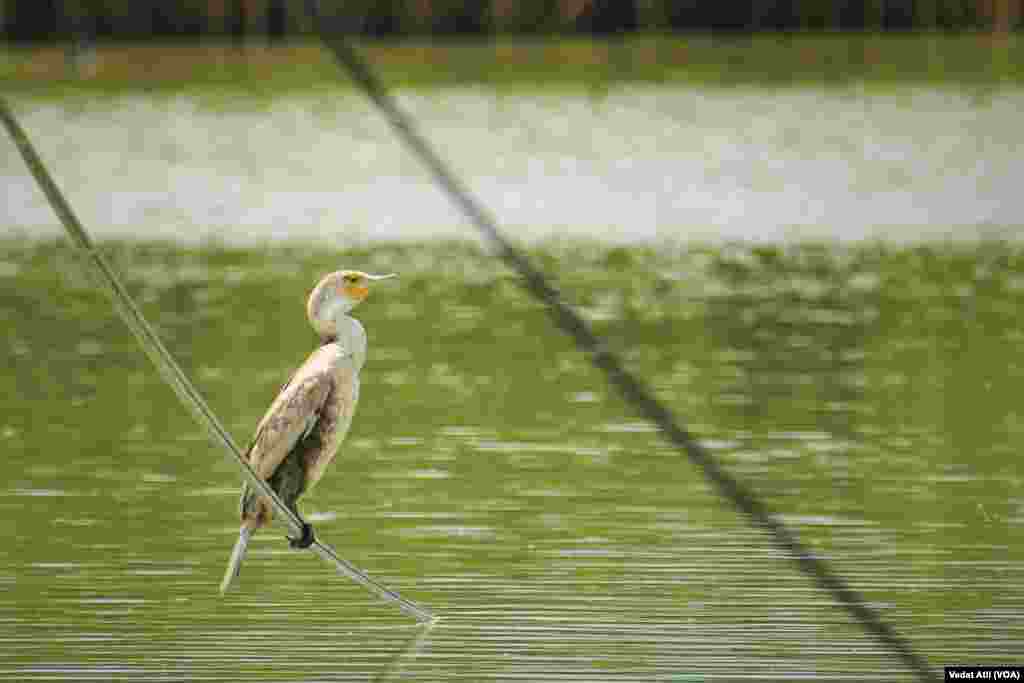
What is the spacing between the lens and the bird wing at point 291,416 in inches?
298

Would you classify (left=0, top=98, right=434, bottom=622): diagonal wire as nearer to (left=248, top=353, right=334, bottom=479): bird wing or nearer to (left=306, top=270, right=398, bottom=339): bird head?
(left=248, top=353, right=334, bottom=479): bird wing

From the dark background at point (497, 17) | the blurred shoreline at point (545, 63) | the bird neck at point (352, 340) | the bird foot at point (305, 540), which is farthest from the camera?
the dark background at point (497, 17)

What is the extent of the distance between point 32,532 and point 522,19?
4945 centimetres

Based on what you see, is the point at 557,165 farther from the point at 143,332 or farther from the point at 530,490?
the point at 143,332

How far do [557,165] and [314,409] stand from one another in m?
24.6

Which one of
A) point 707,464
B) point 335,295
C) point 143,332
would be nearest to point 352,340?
point 335,295

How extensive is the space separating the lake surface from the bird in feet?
48.7

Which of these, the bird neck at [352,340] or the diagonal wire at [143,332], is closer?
the diagonal wire at [143,332]

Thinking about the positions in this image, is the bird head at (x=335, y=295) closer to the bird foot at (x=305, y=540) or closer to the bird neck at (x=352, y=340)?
the bird neck at (x=352, y=340)

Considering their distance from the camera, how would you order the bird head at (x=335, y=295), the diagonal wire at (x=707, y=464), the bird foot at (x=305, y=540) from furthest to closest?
the bird head at (x=335, y=295), the bird foot at (x=305, y=540), the diagonal wire at (x=707, y=464)

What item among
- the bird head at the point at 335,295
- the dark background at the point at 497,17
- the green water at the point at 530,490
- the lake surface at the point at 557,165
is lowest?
the dark background at the point at 497,17

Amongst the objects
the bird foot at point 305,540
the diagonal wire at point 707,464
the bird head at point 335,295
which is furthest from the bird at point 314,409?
the diagonal wire at point 707,464

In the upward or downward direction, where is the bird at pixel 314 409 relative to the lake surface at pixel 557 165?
upward

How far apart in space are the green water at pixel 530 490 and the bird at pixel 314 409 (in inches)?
17.5
